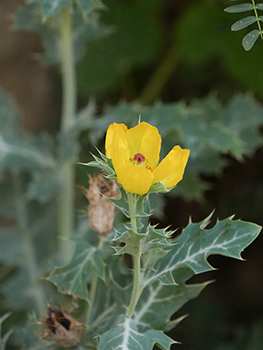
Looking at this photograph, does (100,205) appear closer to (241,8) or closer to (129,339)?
(129,339)

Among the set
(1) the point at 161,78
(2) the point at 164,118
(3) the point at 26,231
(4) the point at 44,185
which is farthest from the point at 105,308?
(1) the point at 161,78

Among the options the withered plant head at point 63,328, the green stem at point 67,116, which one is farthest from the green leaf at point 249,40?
the green stem at point 67,116

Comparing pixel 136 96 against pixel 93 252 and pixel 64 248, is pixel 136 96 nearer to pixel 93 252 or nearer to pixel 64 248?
pixel 64 248

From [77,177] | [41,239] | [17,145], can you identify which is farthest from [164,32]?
[41,239]

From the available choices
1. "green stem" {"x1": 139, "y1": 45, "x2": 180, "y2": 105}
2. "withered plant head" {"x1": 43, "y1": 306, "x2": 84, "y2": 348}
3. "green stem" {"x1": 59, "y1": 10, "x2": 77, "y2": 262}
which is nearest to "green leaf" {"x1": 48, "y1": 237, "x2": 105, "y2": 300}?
"withered plant head" {"x1": 43, "y1": 306, "x2": 84, "y2": 348}

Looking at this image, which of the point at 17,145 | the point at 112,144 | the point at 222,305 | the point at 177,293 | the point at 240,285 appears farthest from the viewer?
the point at 240,285

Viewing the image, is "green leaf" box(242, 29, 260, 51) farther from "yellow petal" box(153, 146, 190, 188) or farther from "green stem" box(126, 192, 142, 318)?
"green stem" box(126, 192, 142, 318)

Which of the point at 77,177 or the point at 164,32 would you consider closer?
the point at 77,177
